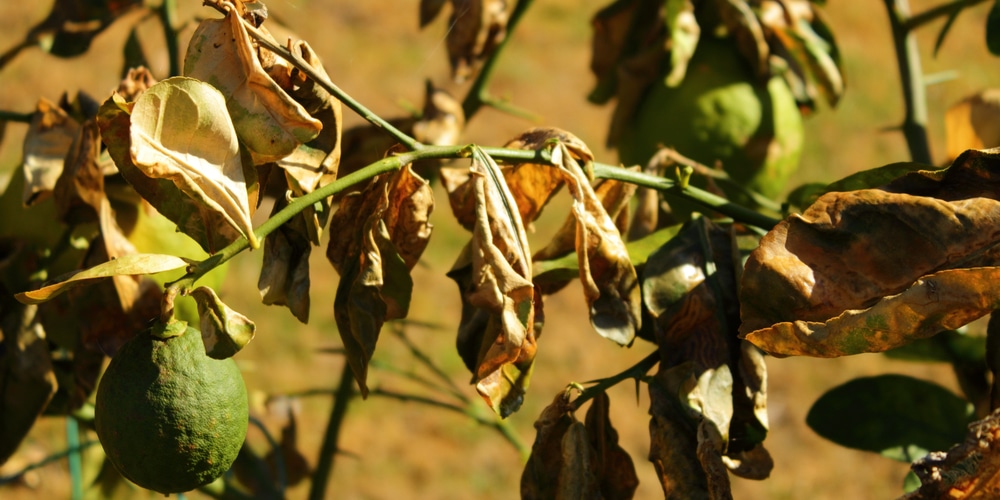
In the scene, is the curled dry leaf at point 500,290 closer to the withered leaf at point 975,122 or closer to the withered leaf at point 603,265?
the withered leaf at point 603,265

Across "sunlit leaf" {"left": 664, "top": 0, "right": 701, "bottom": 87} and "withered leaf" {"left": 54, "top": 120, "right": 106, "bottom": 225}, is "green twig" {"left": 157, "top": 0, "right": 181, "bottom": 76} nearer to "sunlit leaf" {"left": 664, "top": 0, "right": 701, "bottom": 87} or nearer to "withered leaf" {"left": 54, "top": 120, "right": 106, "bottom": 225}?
"withered leaf" {"left": 54, "top": 120, "right": 106, "bottom": 225}

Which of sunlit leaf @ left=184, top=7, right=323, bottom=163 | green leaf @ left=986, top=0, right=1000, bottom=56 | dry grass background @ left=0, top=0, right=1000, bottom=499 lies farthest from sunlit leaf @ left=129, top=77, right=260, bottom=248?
dry grass background @ left=0, top=0, right=1000, bottom=499

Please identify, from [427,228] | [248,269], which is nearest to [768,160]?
[427,228]

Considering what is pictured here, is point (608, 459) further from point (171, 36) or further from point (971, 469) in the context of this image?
point (171, 36)

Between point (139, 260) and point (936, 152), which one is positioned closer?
point (139, 260)

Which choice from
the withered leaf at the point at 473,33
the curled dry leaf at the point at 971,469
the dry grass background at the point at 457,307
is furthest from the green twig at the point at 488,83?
the dry grass background at the point at 457,307

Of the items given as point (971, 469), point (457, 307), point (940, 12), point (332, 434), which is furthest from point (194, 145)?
point (457, 307)

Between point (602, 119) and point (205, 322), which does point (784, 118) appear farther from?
point (602, 119)
